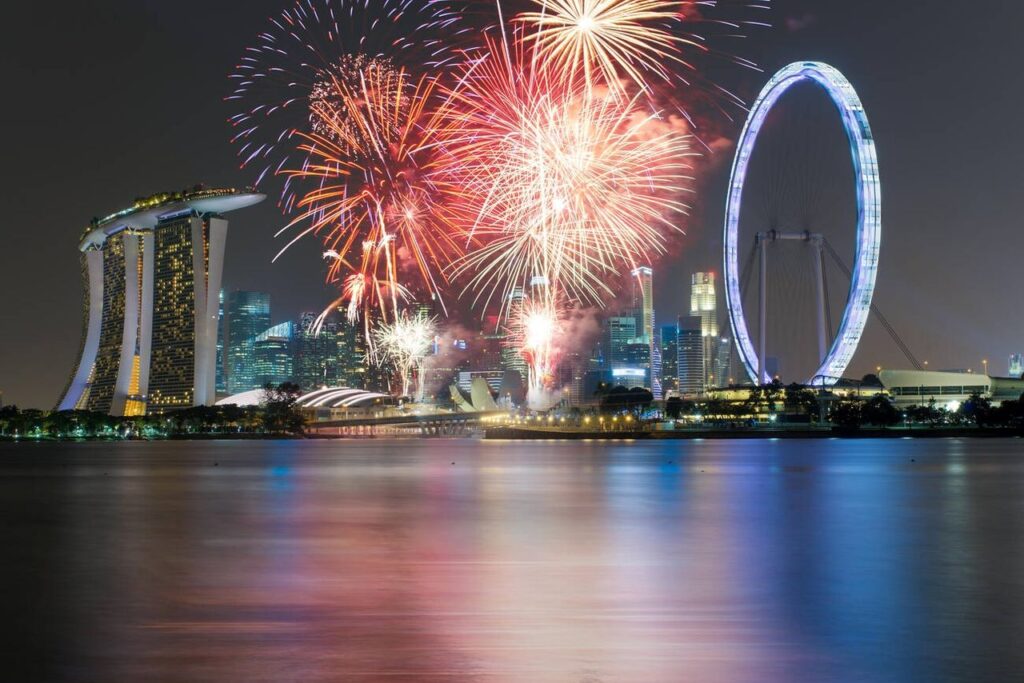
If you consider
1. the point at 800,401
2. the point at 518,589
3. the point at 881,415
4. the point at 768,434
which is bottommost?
the point at 768,434

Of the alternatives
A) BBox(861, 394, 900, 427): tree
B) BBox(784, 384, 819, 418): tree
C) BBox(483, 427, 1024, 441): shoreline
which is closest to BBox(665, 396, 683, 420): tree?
BBox(483, 427, 1024, 441): shoreline

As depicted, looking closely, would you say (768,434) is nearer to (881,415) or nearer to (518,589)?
(881,415)

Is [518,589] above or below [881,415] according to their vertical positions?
below

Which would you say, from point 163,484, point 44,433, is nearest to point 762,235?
point 163,484

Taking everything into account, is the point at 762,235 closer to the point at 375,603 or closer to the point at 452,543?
the point at 452,543

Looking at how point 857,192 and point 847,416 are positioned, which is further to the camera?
point 847,416

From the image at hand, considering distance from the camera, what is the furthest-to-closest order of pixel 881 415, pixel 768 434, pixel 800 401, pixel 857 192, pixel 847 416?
pixel 800 401
pixel 847 416
pixel 881 415
pixel 768 434
pixel 857 192

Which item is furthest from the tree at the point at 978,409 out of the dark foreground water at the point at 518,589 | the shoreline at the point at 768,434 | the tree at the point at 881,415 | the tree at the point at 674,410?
the dark foreground water at the point at 518,589

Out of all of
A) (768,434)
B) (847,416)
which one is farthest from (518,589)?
(847,416)
